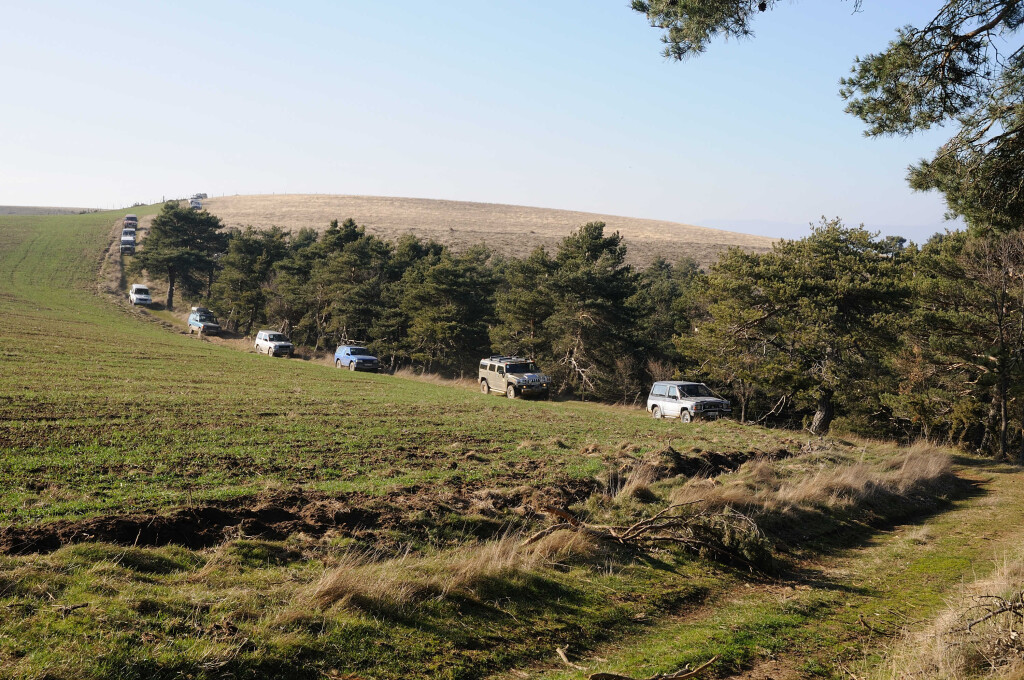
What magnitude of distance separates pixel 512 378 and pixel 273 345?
21676mm

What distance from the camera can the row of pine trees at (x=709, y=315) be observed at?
28766mm

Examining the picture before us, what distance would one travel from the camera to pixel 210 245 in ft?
255

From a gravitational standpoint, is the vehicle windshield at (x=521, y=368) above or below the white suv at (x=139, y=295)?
above

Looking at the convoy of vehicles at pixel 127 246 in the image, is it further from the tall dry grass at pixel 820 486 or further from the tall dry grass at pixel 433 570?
the tall dry grass at pixel 433 570

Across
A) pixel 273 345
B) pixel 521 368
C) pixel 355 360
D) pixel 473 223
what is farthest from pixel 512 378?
pixel 473 223

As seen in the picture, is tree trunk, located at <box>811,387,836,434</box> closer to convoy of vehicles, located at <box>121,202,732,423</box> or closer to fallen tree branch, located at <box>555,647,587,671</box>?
convoy of vehicles, located at <box>121,202,732,423</box>

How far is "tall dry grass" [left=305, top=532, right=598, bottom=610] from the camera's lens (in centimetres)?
696

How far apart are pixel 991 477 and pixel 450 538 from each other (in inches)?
713

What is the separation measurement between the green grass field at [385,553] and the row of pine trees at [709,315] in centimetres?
654

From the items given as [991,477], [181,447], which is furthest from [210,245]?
[991,477]

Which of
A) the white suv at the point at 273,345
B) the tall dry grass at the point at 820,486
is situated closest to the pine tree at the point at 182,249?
the white suv at the point at 273,345

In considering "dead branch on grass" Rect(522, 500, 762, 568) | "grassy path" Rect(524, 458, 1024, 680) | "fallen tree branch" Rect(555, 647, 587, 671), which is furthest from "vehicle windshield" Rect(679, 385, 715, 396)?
"fallen tree branch" Rect(555, 647, 587, 671)

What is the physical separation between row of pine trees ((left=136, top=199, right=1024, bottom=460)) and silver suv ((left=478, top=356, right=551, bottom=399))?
26.8ft

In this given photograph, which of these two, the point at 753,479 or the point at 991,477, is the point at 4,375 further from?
the point at 991,477
